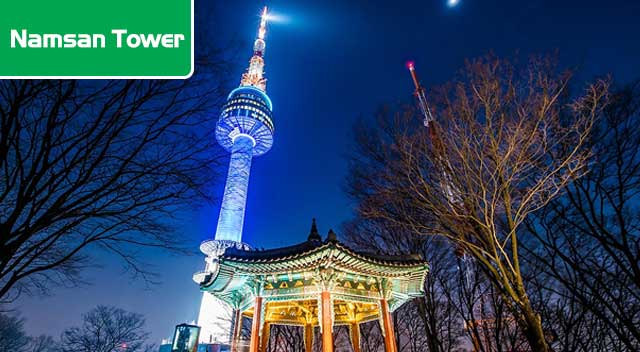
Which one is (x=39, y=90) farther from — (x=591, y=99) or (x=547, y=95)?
(x=591, y=99)

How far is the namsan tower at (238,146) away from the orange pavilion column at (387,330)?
35979 mm

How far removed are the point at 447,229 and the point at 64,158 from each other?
9.37 metres

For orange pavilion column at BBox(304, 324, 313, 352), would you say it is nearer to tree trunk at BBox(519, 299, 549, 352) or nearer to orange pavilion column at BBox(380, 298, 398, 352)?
orange pavilion column at BBox(380, 298, 398, 352)

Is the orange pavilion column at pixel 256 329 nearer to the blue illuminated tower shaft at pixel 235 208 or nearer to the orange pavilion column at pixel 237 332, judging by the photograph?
the orange pavilion column at pixel 237 332

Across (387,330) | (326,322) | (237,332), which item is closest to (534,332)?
(387,330)

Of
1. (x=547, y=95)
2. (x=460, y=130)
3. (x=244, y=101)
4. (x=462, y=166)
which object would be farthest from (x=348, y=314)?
(x=244, y=101)

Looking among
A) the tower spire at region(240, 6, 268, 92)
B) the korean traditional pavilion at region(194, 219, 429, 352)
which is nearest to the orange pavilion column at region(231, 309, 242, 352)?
the korean traditional pavilion at region(194, 219, 429, 352)

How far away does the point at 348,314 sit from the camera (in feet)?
43.4

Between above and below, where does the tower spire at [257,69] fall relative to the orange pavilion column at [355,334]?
above

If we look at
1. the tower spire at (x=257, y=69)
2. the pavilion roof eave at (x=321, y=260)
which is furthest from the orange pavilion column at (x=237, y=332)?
the tower spire at (x=257, y=69)

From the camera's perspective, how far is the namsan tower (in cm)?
4594

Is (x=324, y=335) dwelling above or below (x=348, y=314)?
below

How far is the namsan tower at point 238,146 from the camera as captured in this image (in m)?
45.9

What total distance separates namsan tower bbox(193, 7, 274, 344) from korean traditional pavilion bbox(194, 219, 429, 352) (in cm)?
3443
